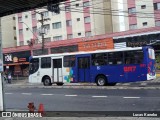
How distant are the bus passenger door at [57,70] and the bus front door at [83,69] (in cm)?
226

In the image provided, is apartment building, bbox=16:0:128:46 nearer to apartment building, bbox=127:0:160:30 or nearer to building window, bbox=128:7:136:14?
building window, bbox=128:7:136:14

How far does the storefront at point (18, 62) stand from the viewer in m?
56.6

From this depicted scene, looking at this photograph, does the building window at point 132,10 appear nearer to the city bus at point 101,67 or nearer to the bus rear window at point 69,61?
the city bus at point 101,67

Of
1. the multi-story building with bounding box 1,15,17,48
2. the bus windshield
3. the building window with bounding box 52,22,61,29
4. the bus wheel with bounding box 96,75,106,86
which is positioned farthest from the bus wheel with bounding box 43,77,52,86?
the multi-story building with bounding box 1,15,17,48

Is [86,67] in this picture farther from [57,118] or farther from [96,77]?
[57,118]

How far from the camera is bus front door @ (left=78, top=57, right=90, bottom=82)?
2580 cm

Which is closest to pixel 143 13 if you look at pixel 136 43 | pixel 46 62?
pixel 136 43

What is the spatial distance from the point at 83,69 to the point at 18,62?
33.3m

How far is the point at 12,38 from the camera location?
79.9m

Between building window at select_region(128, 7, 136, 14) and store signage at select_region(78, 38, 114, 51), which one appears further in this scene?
building window at select_region(128, 7, 136, 14)

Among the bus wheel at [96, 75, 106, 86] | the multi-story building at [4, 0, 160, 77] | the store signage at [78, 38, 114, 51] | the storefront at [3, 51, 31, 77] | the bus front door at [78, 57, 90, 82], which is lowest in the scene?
the bus wheel at [96, 75, 106, 86]

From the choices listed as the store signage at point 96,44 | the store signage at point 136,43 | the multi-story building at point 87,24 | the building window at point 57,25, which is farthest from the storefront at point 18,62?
the store signage at point 136,43

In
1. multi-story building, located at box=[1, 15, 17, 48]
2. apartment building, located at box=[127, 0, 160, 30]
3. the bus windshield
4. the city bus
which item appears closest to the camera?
the city bus

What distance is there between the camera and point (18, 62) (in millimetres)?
57625
